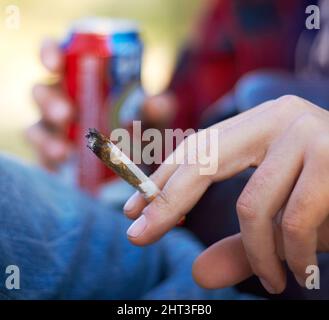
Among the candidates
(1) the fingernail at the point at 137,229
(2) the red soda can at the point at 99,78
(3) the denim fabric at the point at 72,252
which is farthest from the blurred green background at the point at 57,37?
(1) the fingernail at the point at 137,229

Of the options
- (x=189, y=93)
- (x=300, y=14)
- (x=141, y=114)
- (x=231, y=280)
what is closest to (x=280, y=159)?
(x=231, y=280)

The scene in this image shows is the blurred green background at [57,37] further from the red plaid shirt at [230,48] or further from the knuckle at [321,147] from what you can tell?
the knuckle at [321,147]

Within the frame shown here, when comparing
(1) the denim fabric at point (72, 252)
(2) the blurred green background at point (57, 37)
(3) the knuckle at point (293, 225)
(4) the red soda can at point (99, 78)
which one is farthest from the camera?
(2) the blurred green background at point (57, 37)

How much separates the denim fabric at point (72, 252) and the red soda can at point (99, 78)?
323 mm

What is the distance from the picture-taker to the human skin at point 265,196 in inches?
23.5

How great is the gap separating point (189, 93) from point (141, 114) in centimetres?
38

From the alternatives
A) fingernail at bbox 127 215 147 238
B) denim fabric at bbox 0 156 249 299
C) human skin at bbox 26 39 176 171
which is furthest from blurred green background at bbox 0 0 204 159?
fingernail at bbox 127 215 147 238

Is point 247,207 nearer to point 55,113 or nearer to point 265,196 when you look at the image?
point 265,196

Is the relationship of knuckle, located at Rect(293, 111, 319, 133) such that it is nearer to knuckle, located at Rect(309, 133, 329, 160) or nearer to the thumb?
knuckle, located at Rect(309, 133, 329, 160)

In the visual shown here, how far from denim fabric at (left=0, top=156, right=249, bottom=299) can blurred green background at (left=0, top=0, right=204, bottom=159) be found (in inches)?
23.0

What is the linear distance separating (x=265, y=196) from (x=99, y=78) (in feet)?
2.12

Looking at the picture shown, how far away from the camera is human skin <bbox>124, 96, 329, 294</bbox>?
0.60 m

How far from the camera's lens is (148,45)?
1.76 meters
